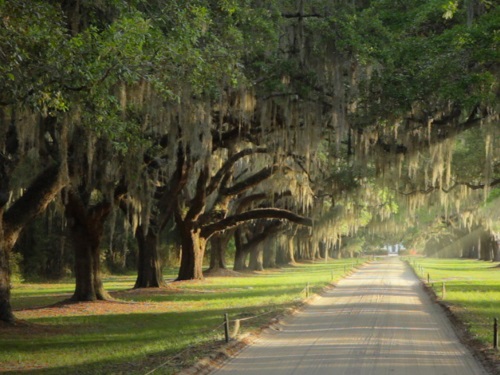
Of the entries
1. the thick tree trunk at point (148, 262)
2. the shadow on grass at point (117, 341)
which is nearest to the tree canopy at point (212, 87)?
the shadow on grass at point (117, 341)

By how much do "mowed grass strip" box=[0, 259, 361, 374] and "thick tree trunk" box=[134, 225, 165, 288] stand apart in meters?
2.48

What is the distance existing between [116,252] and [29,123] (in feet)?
120

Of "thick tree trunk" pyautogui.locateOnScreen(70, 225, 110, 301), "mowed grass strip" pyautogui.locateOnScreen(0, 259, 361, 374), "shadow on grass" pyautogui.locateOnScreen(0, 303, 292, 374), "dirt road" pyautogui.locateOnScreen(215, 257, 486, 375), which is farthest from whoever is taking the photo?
"thick tree trunk" pyautogui.locateOnScreen(70, 225, 110, 301)

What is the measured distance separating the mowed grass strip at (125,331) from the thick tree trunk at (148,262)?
2.48 meters

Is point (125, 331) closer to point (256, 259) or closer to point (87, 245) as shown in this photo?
point (87, 245)

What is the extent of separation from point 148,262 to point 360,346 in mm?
17324

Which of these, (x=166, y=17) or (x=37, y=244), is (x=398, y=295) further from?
(x=37, y=244)

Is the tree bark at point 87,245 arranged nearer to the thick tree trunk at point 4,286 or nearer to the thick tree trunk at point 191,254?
the thick tree trunk at point 4,286

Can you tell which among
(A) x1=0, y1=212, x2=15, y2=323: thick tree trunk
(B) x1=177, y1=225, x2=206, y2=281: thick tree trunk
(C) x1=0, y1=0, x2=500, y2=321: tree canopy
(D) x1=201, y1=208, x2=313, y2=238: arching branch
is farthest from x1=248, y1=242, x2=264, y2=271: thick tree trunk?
(A) x1=0, y1=212, x2=15, y2=323: thick tree trunk

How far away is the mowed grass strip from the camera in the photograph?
1064 cm

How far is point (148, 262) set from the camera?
28.3m

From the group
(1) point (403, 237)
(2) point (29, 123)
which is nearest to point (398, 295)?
(2) point (29, 123)

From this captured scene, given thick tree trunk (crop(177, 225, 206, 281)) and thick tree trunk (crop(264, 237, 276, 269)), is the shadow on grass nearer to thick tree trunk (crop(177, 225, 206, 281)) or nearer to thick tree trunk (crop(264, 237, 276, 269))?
thick tree trunk (crop(177, 225, 206, 281))

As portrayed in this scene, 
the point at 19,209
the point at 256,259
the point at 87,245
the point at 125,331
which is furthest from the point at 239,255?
the point at 19,209
